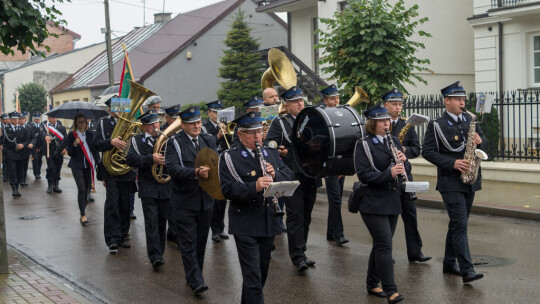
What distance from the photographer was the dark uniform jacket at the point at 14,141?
18531mm

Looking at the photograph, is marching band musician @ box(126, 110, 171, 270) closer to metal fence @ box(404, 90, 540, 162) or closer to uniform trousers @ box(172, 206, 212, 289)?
uniform trousers @ box(172, 206, 212, 289)

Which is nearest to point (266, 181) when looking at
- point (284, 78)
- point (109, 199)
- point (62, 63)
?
point (284, 78)

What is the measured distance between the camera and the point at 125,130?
9.82 meters

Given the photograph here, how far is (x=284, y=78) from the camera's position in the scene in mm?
9805

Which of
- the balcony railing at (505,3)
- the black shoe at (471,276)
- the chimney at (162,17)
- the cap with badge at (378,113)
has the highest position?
the chimney at (162,17)

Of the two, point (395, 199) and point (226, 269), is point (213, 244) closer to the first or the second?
point (226, 269)

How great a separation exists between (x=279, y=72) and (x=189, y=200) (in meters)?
3.02

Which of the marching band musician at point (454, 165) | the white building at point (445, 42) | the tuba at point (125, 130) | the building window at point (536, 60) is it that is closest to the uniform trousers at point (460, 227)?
the marching band musician at point (454, 165)

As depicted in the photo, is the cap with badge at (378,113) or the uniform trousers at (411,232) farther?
the uniform trousers at (411,232)

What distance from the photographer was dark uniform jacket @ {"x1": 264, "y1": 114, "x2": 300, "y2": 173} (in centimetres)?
851

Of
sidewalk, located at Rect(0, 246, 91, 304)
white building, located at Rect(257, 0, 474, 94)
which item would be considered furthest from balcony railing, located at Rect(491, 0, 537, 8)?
sidewalk, located at Rect(0, 246, 91, 304)

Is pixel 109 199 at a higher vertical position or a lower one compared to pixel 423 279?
higher

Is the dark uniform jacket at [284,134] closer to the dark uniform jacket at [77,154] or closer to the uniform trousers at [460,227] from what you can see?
the uniform trousers at [460,227]

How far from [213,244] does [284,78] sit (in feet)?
8.67
